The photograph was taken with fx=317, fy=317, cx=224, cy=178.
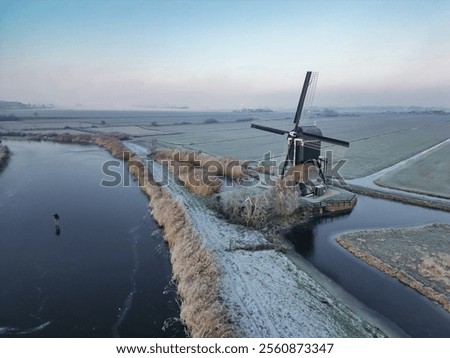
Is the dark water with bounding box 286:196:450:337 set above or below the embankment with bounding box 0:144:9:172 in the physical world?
below

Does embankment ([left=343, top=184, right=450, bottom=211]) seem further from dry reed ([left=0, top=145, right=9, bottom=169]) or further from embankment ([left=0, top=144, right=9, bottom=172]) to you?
dry reed ([left=0, top=145, right=9, bottom=169])

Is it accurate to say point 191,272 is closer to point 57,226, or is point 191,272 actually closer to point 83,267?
point 83,267

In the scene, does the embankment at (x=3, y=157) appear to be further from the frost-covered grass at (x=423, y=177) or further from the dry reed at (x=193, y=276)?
the frost-covered grass at (x=423, y=177)

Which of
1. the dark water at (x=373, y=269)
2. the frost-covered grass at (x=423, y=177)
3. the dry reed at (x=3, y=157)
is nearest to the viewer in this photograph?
the dark water at (x=373, y=269)

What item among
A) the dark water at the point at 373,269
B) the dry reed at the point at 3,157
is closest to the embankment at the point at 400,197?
the dark water at the point at 373,269

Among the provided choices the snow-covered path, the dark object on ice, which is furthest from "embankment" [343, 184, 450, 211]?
→ the dark object on ice

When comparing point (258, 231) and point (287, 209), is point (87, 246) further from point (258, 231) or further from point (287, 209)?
point (287, 209)
